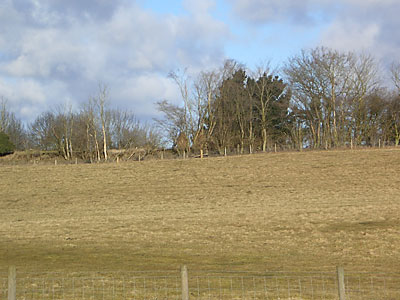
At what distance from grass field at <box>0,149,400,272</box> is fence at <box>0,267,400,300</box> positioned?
1954 millimetres

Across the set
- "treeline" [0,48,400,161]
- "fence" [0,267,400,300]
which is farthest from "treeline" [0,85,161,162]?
"fence" [0,267,400,300]

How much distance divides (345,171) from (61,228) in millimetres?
26006

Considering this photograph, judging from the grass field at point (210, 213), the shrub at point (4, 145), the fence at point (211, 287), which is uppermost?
the shrub at point (4, 145)

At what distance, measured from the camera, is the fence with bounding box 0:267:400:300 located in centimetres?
1001

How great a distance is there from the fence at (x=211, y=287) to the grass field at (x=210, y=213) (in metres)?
1.95

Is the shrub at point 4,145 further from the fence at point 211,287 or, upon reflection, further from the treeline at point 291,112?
the fence at point 211,287

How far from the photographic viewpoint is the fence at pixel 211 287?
10008mm

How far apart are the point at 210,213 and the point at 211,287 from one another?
56.6 feet

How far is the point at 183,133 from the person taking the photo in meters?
64.3

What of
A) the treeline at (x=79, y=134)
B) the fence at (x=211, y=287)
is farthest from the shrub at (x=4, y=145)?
the fence at (x=211, y=287)

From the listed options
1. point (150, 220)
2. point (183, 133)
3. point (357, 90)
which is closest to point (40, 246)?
point (150, 220)

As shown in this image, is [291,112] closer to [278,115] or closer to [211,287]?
[278,115]

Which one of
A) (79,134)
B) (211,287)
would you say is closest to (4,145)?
(79,134)

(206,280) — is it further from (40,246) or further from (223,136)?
(223,136)
